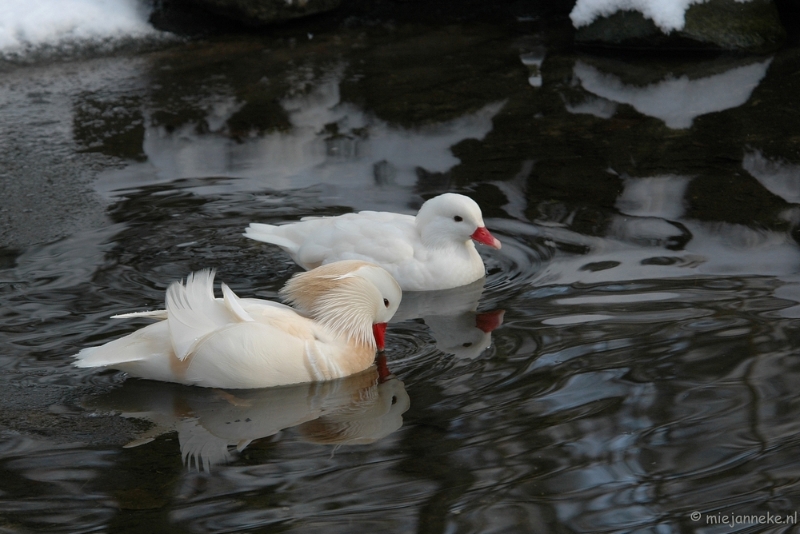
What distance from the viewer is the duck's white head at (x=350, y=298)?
15.9ft

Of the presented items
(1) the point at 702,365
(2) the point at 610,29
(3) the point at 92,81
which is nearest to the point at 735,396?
(1) the point at 702,365

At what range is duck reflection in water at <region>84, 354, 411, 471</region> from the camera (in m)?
4.13

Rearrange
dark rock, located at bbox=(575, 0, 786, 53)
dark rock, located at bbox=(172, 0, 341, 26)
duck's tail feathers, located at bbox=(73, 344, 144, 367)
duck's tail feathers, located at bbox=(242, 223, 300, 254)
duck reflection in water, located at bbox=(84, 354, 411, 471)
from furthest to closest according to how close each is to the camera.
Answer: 1. dark rock, located at bbox=(172, 0, 341, 26)
2. dark rock, located at bbox=(575, 0, 786, 53)
3. duck's tail feathers, located at bbox=(242, 223, 300, 254)
4. duck's tail feathers, located at bbox=(73, 344, 144, 367)
5. duck reflection in water, located at bbox=(84, 354, 411, 471)

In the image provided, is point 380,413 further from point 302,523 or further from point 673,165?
point 673,165

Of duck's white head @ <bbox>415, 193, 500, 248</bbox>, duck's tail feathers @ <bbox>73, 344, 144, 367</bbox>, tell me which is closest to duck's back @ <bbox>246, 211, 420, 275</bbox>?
duck's white head @ <bbox>415, 193, 500, 248</bbox>

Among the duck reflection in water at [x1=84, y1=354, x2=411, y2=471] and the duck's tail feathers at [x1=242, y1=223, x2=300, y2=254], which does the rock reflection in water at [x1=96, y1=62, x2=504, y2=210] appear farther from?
the duck reflection in water at [x1=84, y1=354, x2=411, y2=471]

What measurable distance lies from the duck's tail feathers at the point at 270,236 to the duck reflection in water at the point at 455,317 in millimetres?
760

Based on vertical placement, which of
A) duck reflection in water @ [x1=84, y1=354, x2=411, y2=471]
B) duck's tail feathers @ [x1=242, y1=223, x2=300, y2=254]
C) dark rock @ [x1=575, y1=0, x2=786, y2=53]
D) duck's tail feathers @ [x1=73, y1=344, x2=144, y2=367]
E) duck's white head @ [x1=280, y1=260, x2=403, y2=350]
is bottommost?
duck reflection in water @ [x1=84, y1=354, x2=411, y2=471]

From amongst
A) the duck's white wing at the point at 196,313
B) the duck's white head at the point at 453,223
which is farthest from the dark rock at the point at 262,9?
the duck's white wing at the point at 196,313

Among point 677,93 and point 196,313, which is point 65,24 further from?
point 196,313

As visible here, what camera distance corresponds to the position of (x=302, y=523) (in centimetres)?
348

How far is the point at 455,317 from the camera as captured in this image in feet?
18.1

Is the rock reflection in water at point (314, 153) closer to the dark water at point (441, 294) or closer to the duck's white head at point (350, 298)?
the dark water at point (441, 294)

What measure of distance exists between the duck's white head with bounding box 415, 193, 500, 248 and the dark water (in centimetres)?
29
